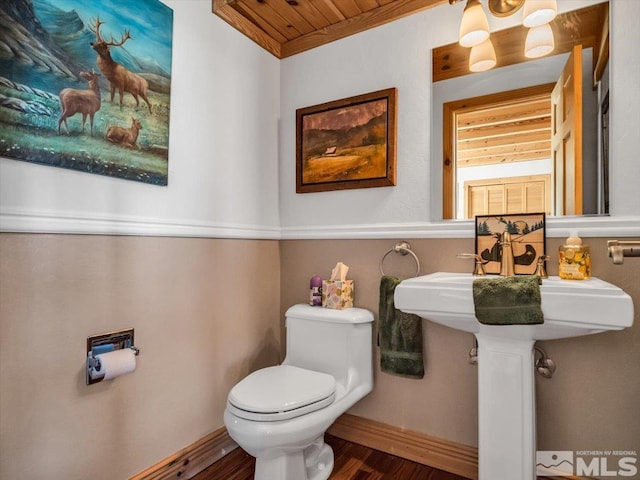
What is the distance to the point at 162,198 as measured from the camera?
1.52 meters

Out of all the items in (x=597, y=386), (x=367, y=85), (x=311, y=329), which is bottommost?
(x=597, y=386)

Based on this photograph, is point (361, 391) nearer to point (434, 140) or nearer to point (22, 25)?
point (434, 140)

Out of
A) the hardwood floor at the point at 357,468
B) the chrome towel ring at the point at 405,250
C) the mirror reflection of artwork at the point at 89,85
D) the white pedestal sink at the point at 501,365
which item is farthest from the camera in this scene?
the chrome towel ring at the point at 405,250

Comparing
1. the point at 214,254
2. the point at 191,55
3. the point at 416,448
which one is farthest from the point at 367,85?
the point at 416,448

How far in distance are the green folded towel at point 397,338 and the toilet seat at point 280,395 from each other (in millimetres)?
338

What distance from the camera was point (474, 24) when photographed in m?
1.44

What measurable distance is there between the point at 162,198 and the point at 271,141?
2.62ft

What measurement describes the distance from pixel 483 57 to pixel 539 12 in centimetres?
29

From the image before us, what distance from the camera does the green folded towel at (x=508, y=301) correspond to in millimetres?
1132

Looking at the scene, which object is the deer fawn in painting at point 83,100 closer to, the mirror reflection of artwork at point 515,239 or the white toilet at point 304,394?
the white toilet at point 304,394

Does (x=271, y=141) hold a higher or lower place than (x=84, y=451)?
higher

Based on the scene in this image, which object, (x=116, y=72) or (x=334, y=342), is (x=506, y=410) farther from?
(x=116, y=72)

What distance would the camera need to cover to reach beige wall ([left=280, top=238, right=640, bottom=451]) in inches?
54.3

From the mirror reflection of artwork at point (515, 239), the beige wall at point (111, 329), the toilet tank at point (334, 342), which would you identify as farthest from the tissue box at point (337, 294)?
the mirror reflection of artwork at point (515, 239)
